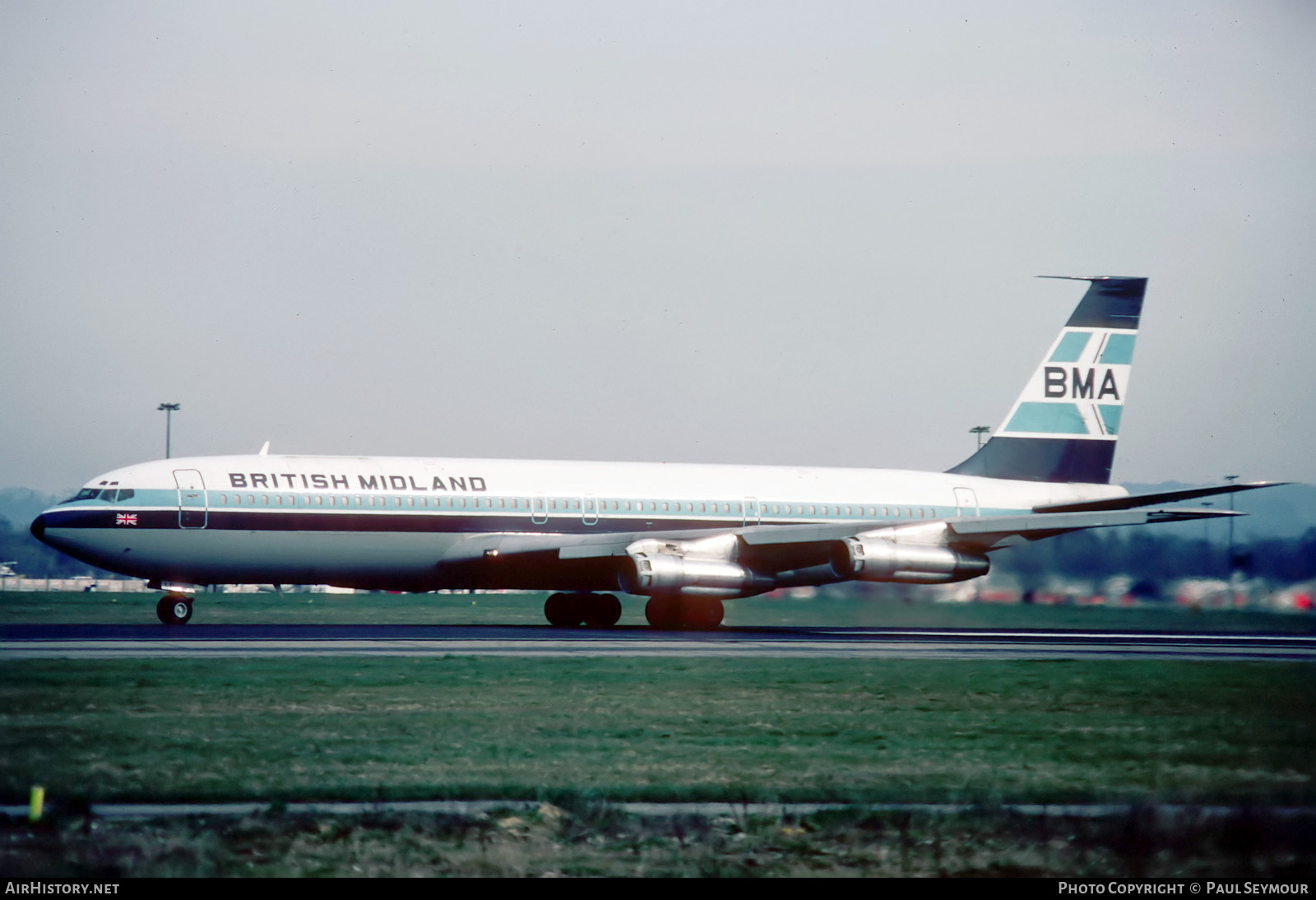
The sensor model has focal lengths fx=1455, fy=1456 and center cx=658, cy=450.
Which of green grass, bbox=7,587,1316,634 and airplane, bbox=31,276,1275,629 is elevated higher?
airplane, bbox=31,276,1275,629

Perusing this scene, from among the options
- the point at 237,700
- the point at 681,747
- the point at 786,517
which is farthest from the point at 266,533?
the point at 681,747

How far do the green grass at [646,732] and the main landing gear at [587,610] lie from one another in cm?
1732

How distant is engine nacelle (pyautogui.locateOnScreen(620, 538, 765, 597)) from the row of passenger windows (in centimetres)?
273

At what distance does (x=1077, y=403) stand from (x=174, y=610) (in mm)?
30978

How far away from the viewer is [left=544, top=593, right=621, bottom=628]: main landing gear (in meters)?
44.6

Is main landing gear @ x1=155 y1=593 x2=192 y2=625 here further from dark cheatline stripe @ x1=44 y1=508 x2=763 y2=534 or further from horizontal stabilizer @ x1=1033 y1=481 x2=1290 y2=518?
horizontal stabilizer @ x1=1033 y1=481 x2=1290 y2=518

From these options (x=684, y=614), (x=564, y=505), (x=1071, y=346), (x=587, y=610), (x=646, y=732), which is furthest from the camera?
(x=1071, y=346)

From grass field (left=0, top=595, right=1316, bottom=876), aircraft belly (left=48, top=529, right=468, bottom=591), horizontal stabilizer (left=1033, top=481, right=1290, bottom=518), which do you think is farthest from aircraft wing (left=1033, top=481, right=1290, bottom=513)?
aircraft belly (left=48, top=529, right=468, bottom=591)

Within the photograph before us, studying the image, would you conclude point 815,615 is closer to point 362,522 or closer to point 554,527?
point 554,527

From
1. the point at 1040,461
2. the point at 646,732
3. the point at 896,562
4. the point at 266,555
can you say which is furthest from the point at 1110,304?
the point at 646,732

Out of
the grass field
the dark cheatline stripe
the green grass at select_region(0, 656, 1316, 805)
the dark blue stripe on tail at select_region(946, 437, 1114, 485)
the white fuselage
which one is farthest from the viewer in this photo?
the dark blue stripe on tail at select_region(946, 437, 1114, 485)

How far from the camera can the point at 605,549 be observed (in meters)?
40.9

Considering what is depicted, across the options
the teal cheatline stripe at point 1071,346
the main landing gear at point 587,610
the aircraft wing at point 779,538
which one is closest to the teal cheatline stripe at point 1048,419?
the teal cheatline stripe at point 1071,346

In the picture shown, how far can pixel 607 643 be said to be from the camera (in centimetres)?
3384
